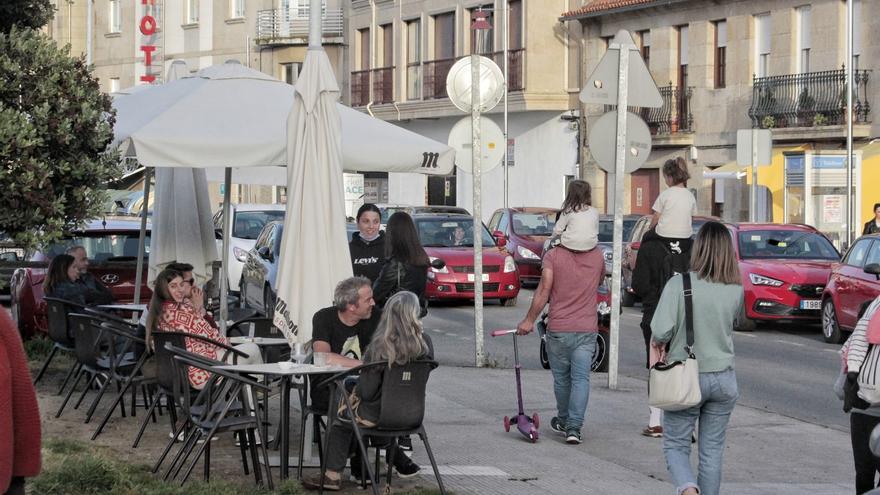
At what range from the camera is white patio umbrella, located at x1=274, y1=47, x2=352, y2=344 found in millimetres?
10266

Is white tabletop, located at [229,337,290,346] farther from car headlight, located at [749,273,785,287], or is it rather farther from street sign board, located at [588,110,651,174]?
car headlight, located at [749,273,785,287]

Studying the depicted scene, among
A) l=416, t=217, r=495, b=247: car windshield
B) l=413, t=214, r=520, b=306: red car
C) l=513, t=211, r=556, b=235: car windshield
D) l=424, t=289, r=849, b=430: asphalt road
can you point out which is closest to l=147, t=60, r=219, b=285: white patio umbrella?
l=424, t=289, r=849, b=430: asphalt road

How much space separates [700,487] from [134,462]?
3.71m

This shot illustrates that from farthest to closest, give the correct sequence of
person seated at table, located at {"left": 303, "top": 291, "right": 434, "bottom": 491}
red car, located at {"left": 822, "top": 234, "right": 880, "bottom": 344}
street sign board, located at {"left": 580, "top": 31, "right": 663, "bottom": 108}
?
1. red car, located at {"left": 822, "top": 234, "right": 880, "bottom": 344}
2. street sign board, located at {"left": 580, "top": 31, "right": 663, "bottom": 108}
3. person seated at table, located at {"left": 303, "top": 291, "right": 434, "bottom": 491}

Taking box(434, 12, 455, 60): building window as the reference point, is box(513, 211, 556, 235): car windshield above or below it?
below

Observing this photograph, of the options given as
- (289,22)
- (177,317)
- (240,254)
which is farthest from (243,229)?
(289,22)

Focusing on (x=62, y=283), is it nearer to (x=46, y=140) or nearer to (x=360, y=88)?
(x=46, y=140)

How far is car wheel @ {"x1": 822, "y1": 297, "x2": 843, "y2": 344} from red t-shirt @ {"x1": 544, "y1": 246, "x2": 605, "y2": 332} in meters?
10.4

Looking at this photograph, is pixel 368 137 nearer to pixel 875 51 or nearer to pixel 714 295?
pixel 714 295

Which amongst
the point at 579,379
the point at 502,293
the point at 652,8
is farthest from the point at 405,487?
the point at 652,8

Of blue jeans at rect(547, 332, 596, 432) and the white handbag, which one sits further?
blue jeans at rect(547, 332, 596, 432)

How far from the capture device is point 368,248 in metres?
12.4

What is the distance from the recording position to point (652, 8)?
43625 mm

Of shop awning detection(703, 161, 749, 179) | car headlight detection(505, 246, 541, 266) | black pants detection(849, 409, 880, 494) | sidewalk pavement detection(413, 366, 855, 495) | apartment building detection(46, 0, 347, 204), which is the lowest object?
sidewalk pavement detection(413, 366, 855, 495)
